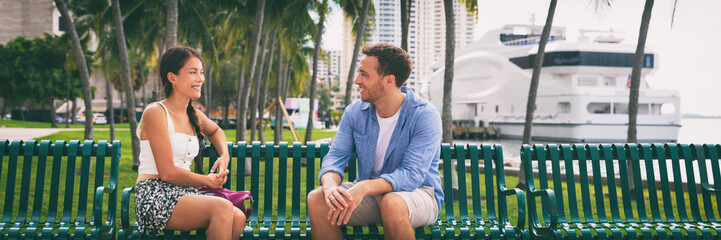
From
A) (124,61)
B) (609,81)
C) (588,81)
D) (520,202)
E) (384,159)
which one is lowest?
(520,202)

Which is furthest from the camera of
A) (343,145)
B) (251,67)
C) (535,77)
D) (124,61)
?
(251,67)

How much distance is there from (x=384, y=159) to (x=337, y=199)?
507 mm

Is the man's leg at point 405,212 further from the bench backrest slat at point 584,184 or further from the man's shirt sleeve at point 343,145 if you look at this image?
the bench backrest slat at point 584,184

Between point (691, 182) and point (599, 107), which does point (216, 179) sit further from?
point (599, 107)

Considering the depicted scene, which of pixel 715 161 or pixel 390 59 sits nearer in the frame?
pixel 390 59

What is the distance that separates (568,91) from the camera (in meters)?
38.8

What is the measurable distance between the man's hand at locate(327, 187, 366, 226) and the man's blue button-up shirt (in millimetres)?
201

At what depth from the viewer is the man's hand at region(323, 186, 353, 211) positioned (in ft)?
9.05

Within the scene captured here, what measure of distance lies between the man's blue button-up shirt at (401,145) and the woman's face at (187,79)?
860mm

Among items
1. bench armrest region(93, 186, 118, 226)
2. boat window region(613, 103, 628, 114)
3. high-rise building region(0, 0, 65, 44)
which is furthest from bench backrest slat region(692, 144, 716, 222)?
high-rise building region(0, 0, 65, 44)

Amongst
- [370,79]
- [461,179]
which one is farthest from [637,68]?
[370,79]

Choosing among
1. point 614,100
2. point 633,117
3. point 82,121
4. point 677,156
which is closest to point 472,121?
point 614,100

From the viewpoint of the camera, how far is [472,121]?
158ft

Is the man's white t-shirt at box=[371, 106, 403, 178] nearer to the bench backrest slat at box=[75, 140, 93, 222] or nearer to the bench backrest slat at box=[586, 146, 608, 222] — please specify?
the bench backrest slat at box=[586, 146, 608, 222]
